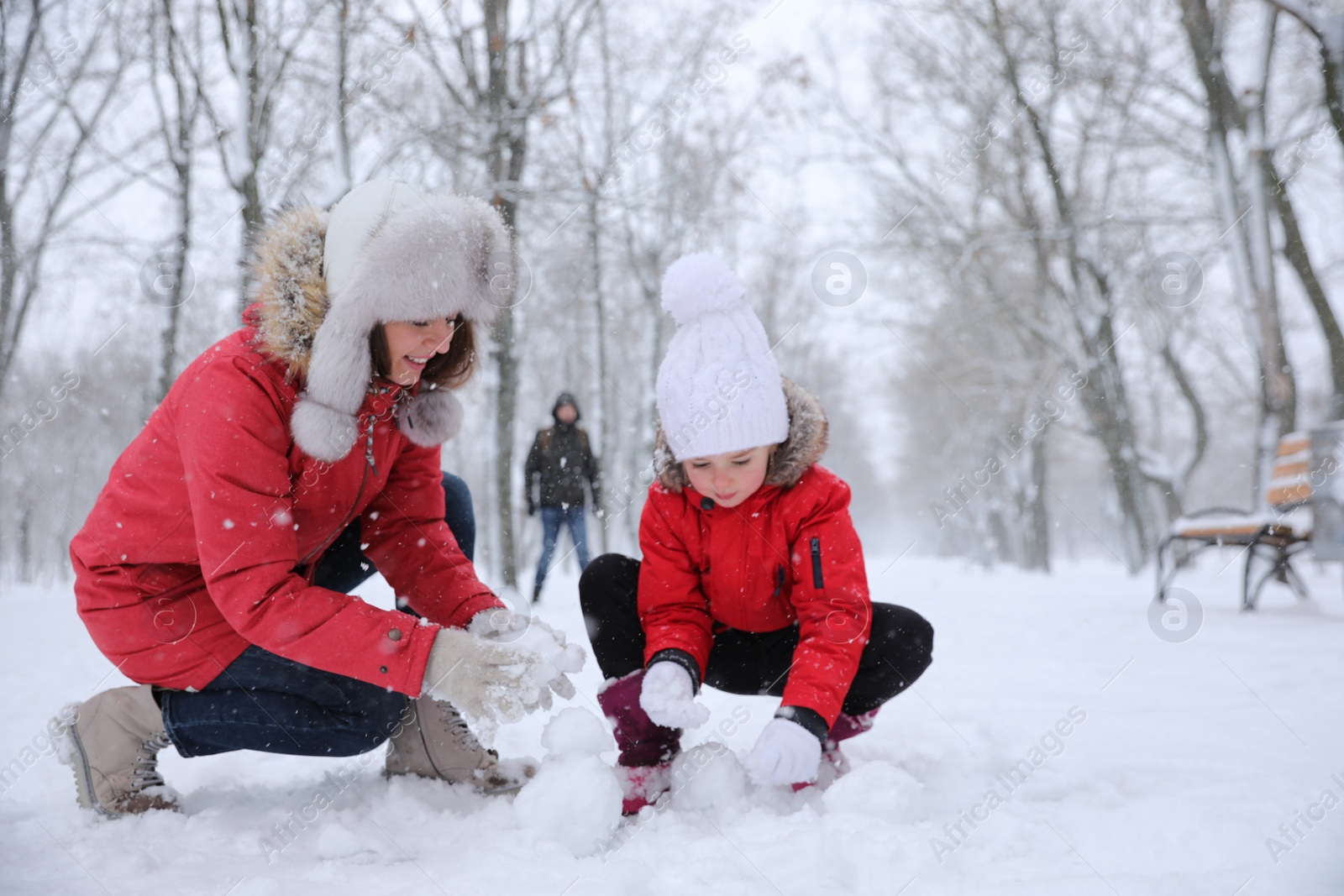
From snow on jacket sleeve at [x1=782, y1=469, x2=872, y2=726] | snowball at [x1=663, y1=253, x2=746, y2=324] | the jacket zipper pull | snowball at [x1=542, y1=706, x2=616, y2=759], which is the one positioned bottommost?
→ snowball at [x1=542, y1=706, x2=616, y2=759]

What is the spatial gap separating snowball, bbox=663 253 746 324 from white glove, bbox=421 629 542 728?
40.0 inches

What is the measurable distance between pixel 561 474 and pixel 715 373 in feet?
18.5

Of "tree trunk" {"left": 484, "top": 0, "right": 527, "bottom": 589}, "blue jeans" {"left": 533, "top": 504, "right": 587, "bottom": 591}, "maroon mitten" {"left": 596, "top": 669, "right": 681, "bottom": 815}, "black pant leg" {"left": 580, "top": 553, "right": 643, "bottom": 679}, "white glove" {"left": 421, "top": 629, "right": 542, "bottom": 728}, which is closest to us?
"white glove" {"left": 421, "top": 629, "right": 542, "bottom": 728}

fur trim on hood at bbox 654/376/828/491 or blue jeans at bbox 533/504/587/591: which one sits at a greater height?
fur trim on hood at bbox 654/376/828/491

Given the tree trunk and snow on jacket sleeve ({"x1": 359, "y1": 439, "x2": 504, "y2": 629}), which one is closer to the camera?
snow on jacket sleeve ({"x1": 359, "y1": 439, "x2": 504, "y2": 629})

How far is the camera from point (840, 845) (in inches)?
58.4

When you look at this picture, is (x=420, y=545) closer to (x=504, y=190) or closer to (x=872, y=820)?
(x=872, y=820)

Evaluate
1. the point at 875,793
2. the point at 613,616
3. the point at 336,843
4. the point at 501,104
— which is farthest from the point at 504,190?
the point at 875,793

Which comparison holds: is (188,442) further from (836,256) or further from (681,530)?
(836,256)

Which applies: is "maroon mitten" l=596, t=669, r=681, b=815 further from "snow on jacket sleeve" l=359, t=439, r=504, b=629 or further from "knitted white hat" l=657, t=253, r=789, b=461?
"knitted white hat" l=657, t=253, r=789, b=461

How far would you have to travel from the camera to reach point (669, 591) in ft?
7.01

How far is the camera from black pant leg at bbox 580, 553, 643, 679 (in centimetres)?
221

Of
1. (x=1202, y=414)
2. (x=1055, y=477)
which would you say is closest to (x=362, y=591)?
(x=1202, y=414)

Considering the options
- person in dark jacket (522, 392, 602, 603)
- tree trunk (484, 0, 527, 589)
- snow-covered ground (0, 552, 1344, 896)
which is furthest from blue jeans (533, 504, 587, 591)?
snow-covered ground (0, 552, 1344, 896)
